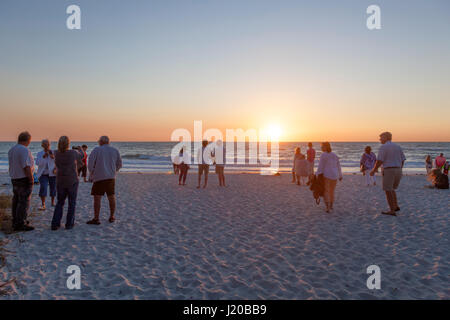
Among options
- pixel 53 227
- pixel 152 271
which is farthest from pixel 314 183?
pixel 53 227

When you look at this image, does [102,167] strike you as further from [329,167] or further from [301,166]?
[301,166]

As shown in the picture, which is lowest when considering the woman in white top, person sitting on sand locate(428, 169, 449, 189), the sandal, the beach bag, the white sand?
the white sand

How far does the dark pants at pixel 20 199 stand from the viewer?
558 centimetres

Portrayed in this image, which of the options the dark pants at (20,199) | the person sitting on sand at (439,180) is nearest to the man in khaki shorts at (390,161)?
the person sitting on sand at (439,180)

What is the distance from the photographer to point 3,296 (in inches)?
130

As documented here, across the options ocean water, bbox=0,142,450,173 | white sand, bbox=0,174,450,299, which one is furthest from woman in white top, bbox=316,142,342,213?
ocean water, bbox=0,142,450,173

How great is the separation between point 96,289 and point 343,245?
4352 mm

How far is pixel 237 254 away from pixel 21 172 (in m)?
4.79

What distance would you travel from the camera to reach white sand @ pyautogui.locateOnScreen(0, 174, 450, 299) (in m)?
3.53

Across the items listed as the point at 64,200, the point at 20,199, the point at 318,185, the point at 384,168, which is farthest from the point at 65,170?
the point at 384,168

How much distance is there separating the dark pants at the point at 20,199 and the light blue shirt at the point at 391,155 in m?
8.38

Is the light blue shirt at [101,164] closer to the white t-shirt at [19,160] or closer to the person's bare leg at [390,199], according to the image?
the white t-shirt at [19,160]

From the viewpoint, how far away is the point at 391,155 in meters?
6.88

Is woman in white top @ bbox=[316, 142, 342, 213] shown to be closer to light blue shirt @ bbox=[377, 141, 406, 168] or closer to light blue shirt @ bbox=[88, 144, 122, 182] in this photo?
light blue shirt @ bbox=[377, 141, 406, 168]
